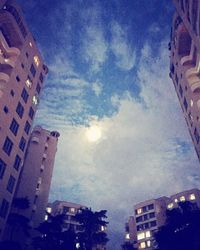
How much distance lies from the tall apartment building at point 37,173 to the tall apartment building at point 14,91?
2340 cm

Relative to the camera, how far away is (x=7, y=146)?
133ft

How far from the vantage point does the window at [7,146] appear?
40.0 meters

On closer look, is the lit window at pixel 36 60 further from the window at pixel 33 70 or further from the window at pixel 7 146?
the window at pixel 7 146

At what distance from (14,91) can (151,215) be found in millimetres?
71922

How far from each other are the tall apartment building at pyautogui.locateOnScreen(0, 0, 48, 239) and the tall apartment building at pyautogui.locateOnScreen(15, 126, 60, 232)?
76.8 ft

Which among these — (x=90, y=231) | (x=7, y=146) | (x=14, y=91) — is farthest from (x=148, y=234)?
(x=14, y=91)

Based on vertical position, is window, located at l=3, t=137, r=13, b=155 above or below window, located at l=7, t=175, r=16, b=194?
above

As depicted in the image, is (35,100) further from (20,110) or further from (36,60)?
(36,60)

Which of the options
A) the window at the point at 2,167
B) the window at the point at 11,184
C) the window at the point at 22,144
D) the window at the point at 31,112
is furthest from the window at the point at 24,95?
the window at the point at 11,184

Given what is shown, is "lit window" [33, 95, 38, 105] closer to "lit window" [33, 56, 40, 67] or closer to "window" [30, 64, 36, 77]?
"window" [30, 64, 36, 77]

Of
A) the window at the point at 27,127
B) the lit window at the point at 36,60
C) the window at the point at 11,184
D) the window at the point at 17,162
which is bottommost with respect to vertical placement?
the window at the point at 11,184

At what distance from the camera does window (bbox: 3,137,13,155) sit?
39950 mm

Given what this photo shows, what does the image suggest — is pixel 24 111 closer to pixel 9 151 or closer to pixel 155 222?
pixel 9 151

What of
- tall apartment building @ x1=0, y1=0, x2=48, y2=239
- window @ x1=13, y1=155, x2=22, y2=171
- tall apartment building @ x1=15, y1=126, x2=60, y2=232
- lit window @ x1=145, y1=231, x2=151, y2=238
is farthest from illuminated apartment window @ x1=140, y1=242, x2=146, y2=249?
window @ x1=13, y1=155, x2=22, y2=171
